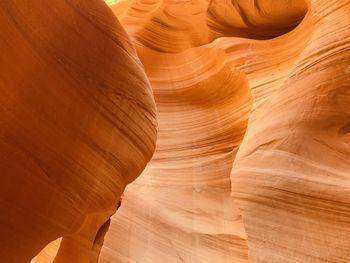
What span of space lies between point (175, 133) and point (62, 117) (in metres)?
2.33

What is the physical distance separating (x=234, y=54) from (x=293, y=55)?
498 millimetres

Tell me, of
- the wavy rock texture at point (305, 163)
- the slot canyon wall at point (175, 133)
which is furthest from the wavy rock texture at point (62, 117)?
the wavy rock texture at point (305, 163)

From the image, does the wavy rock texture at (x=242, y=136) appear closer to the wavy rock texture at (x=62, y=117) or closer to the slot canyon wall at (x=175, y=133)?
the slot canyon wall at (x=175, y=133)

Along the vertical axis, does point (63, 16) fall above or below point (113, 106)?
above

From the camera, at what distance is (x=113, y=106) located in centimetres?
191

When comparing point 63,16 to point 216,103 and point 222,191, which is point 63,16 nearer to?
point 222,191

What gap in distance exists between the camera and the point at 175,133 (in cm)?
406

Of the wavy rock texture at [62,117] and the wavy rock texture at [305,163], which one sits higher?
the wavy rock texture at [62,117]

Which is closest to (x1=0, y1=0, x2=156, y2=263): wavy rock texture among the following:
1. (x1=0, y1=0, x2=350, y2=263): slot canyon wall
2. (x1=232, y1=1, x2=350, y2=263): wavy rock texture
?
(x1=0, y1=0, x2=350, y2=263): slot canyon wall

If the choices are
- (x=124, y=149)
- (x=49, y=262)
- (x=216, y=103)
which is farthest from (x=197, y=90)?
(x=124, y=149)

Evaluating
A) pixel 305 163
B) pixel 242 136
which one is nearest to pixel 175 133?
pixel 242 136

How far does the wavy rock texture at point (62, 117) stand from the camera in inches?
66.7

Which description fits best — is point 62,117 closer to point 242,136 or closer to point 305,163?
point 305,163

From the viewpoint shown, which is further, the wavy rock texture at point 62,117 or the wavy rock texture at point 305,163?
the wavy rock texture at point 305,163
